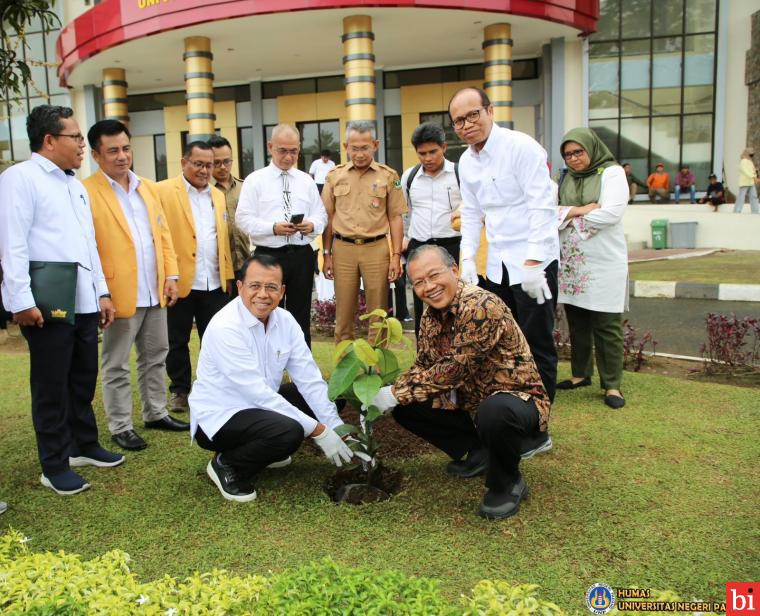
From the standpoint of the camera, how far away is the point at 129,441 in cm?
405

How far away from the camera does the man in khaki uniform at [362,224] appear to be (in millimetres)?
4773

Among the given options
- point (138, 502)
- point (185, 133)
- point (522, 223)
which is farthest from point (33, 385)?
point (185, 133)

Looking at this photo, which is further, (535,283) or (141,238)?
(141,238)

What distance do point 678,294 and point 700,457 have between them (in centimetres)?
576

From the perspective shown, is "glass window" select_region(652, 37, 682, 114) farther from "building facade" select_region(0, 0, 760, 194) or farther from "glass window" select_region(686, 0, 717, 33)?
"glass window" select_region(686, 0, 717, 33)

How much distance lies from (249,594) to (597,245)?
3238 millimetres

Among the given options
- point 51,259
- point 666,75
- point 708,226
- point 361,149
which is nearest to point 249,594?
point 51,259

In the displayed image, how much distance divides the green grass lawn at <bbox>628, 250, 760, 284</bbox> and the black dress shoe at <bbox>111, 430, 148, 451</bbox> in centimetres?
782

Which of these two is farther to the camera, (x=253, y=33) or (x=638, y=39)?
(x=638, y=39)

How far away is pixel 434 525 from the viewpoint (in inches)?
118

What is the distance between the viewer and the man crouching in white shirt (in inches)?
127

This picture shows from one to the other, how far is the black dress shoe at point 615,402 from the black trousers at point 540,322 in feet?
2.52

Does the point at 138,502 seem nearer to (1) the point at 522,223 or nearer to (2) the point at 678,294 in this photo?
(1) the point at 522,223

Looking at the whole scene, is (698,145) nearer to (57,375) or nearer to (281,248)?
(281,248)
